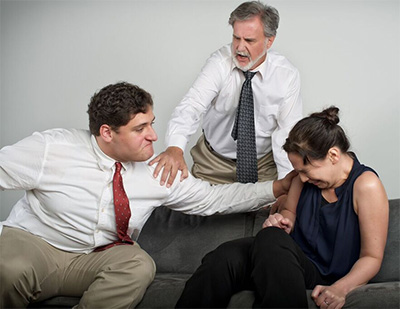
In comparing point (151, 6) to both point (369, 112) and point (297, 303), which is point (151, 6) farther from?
point (297, 303)

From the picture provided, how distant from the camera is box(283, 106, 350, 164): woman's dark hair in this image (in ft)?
8.48

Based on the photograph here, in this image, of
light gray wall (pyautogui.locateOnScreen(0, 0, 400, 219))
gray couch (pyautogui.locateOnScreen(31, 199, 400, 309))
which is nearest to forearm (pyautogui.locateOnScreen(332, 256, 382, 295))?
gray couch (pyautogui.locateOnScreen(31, 199, 400, 309))

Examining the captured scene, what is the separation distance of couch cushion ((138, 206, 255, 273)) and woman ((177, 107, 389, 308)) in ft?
1.56

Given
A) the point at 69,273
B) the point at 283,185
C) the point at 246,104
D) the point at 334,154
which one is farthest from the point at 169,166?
the point at 246,104

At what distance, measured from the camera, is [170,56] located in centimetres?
461

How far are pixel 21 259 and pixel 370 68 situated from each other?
2721 mm

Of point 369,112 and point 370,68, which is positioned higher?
point 370,68

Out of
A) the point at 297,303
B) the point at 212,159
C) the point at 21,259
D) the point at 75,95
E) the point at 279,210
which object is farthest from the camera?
the point at 75,95

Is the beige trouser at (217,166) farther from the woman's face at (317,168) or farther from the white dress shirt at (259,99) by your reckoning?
the woman's face at (317,168)

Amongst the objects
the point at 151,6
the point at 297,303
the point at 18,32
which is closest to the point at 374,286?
the point at 297,303

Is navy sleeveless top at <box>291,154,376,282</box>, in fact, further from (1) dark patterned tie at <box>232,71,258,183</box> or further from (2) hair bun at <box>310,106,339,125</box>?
(1) dark patterned tie at <box>232,71,258,183</box>

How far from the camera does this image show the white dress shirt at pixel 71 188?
274 cm

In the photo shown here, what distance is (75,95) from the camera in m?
4.84

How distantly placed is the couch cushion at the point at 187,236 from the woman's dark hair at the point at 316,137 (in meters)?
0.72
